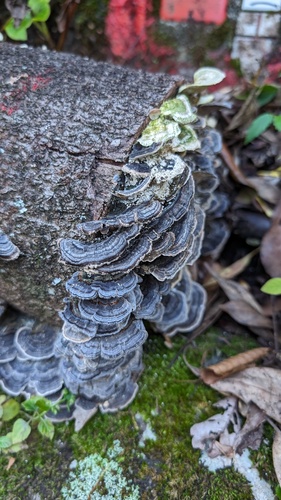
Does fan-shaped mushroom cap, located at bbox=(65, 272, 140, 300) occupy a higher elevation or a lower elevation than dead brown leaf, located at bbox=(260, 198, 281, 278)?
lower

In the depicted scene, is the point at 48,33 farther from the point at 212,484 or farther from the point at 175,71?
the point at 212,484

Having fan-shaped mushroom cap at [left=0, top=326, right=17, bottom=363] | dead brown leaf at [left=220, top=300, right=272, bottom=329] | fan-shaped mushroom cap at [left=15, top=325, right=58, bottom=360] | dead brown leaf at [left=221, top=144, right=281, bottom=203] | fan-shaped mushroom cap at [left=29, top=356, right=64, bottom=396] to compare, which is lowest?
fan-shaped mushroom cap at [left=29, top=356, right=64, bottom=396]

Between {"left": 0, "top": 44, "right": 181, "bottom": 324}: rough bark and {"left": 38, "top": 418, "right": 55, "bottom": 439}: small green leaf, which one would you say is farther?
{"left": 38, "top": 418, "right": 55, "bottom": 439}: small green leaf

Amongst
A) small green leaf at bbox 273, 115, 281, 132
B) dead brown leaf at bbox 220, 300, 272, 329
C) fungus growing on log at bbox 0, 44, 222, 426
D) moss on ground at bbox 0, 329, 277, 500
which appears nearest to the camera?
fungus growing on log at bbox 0, 44, 222, 426

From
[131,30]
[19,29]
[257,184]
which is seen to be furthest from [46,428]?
[131,30]

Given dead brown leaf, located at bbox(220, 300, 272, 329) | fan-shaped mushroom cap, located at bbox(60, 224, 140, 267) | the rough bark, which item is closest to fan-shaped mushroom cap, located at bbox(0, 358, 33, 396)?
the rough bark

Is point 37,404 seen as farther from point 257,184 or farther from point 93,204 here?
point 257,184

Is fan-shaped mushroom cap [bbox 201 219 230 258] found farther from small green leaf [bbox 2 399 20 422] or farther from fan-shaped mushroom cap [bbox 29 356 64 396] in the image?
small green leaf [bbox 2 399 20 422]

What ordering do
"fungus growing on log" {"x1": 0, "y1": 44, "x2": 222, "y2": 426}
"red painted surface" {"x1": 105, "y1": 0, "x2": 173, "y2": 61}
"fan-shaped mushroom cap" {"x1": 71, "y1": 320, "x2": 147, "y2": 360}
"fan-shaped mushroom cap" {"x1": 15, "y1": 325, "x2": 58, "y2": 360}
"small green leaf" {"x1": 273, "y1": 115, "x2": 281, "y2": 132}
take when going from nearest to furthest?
"fungus growing on log" {"x1": 0, "y1": 44, "x2": 222, "y2": 426}
"fan-shaped mushroom cap" {"x1": 71, "y1": 320, "x2": 147, "y2": 360}
"fan-shaped mushroom cap" {"x1": 15, "y1": 325, "x2": 58, "y2": 360}
"small green leaf" {"x1": 273, "y1": 115, "x2": 281, "y2": 132}
"red painted surface" {"x1": 105, "y1": 0, "x2": 173, "y2": 61}
